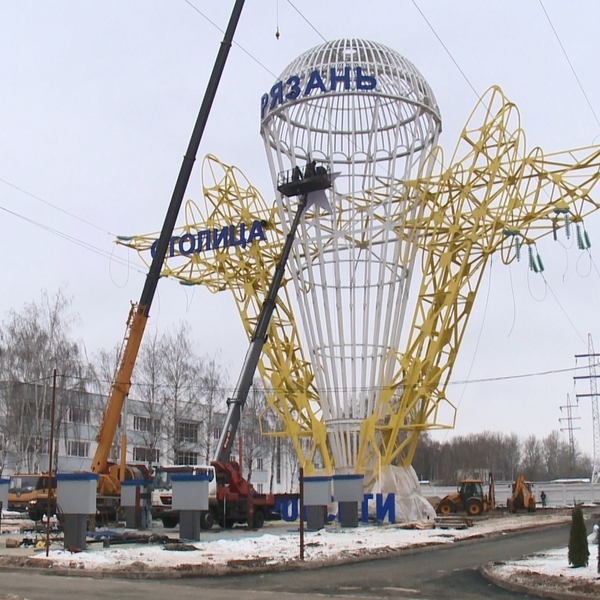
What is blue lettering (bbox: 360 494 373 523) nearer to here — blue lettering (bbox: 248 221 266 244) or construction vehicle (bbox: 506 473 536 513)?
blue lettering (bbox: 248 221 266 244)

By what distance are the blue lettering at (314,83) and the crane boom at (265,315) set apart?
3424mm

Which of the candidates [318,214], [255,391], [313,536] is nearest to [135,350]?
[313,536]

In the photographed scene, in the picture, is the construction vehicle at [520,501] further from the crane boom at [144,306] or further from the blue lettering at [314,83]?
the crane boom at [144,306]

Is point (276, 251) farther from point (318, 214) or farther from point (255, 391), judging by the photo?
point (255, 391)

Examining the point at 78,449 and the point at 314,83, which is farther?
the point at 78,449

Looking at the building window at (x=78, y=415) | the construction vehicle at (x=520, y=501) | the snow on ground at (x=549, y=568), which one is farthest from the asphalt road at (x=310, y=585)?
the building window at (x=78, y=415)

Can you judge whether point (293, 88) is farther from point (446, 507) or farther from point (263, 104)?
point (446, 507)

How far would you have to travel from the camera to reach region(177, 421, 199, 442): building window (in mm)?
63969

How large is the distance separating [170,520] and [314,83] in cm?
1823

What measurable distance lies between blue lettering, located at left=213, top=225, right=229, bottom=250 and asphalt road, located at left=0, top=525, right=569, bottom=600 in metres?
21.6

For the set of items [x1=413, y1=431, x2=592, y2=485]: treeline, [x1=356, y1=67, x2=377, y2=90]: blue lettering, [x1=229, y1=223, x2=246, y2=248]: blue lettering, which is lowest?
[x1=413, y1=431, x2=592, y2=485]: treeline

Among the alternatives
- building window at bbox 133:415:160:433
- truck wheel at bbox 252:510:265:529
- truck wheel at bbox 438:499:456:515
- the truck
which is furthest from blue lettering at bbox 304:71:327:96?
building window at bbox 133:415:160:433

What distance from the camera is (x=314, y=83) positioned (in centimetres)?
3625

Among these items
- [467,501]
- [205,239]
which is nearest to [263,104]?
[205,239]
